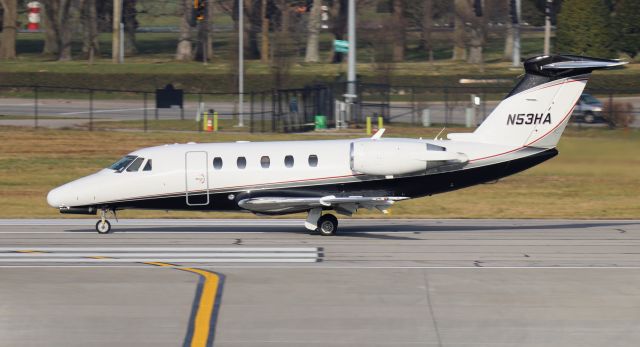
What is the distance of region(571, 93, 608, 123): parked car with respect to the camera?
5866cm

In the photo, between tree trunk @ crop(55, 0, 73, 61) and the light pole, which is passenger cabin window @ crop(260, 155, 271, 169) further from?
tree trunk @ crop(55, 0, 73, 61)

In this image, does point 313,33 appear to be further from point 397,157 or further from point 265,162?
point 397,157

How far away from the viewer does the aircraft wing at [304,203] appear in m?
27.3

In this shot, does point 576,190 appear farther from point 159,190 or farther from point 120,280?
point 120,280

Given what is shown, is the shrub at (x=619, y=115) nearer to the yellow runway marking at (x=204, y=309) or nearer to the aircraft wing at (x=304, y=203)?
the aircraft wing at (x=304, y=203)

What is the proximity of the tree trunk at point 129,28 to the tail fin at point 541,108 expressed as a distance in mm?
80650

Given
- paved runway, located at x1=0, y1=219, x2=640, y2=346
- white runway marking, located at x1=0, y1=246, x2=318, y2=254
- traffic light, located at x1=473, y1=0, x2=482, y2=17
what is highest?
traffic light, located at x1=473, y1=0, x2=482, y2=17

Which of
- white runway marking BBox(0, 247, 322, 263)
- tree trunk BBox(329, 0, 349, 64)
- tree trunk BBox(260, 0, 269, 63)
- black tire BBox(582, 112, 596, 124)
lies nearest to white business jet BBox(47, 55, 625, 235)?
white runway marking BBox(0, 247, 322, 263)

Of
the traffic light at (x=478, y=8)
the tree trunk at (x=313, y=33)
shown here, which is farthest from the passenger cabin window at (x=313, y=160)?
the tree trunk at (x=313, y=33)

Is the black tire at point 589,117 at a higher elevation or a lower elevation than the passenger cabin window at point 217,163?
lower

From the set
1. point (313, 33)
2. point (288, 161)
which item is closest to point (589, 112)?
point (288, 161)

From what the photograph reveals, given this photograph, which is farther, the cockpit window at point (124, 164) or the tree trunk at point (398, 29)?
the tree trunk at point (398, 29)

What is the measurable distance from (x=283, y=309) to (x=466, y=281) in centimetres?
444

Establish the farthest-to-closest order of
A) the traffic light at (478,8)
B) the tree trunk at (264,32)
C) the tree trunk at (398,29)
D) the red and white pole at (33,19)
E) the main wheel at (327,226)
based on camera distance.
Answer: the red and white pole at (33,19), the tree trunk at (264,32), the tree trunk at (398,29), the traffic light at (478,8), the main wheel at (327,226)
